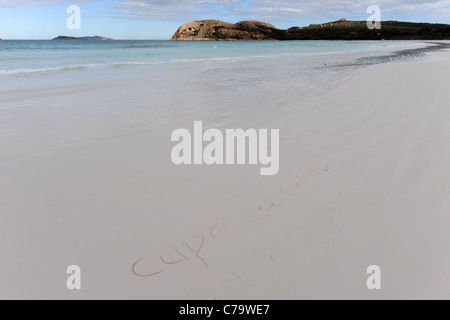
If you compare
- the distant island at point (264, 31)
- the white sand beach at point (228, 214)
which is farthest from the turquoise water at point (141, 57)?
the distant island at point (264, 31)

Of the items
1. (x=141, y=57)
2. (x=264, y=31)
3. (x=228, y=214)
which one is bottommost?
(x=228, y=214)

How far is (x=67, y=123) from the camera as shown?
16.2 feet

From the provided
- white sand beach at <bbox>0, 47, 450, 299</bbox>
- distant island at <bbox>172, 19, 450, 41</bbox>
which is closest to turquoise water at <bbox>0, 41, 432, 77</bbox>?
white sand beach at <bbox>0, 47, 450, 299</bbox>

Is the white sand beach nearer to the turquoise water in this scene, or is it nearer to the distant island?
the turquoise water

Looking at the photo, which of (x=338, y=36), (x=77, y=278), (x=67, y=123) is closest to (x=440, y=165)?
(x=77, y=278)

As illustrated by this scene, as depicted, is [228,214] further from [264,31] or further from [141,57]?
[264,31]

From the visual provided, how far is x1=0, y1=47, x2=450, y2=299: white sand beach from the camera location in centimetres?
178

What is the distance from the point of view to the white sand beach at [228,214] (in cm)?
178

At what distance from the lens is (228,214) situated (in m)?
2.41

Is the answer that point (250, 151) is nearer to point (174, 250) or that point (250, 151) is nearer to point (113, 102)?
point (174, 250)

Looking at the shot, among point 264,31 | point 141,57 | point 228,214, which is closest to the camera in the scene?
point 228,214

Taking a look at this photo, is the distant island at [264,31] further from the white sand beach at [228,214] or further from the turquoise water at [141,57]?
the white sand beach at [228,214]

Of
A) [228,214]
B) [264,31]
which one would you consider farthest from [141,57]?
[264,31]

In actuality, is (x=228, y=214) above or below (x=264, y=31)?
below
